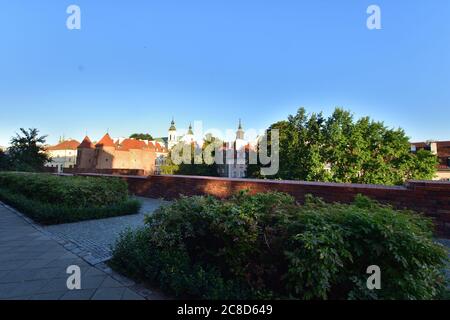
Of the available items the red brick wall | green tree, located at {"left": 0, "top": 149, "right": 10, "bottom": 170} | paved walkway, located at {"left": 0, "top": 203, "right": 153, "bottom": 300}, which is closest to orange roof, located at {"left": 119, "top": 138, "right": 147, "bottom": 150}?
green tree, located at {"left": 0, "top": 149, "right": 10, "bottom": 170}

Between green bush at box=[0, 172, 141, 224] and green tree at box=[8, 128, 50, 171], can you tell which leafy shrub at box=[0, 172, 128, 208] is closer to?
green bush at box=[0, 172, 141, 224]

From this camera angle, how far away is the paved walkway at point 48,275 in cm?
343

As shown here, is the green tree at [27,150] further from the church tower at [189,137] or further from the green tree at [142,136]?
the green tree at [142,136]

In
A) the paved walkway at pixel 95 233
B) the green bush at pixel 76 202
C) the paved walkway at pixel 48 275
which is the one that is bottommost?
the paved walkway at pixel 48 275

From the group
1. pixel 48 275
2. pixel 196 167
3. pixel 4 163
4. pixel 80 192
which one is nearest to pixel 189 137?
pixel 196 167

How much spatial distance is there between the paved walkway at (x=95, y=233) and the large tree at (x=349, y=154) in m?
21.4

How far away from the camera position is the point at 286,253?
9.30ft

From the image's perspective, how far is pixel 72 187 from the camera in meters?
9.24

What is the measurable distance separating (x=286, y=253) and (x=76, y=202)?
329 inches

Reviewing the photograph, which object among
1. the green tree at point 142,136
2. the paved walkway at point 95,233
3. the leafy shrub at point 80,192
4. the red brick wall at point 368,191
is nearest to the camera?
the paved walkway at point 95,233

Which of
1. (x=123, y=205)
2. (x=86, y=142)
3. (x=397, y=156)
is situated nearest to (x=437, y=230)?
(x=123, y=205)

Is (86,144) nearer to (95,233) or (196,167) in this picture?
(196,167)

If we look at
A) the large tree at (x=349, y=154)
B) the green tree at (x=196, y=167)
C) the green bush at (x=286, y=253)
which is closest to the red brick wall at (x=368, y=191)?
the green bush at (x=286, y=253)
